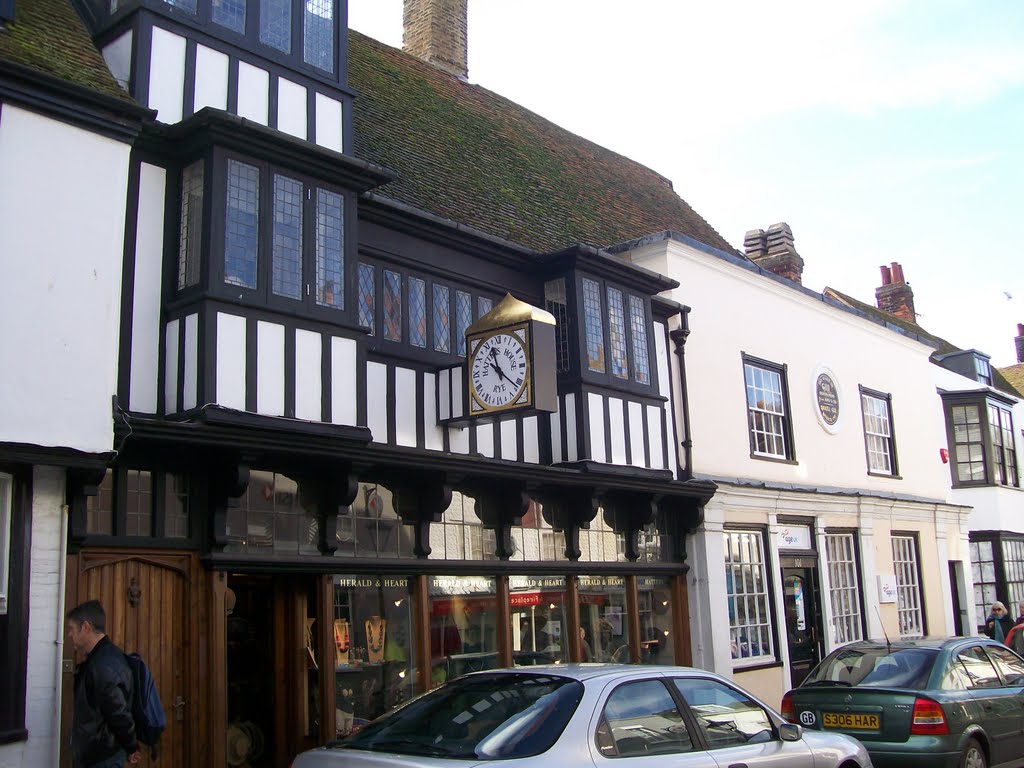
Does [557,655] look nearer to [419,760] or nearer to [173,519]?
[173,519]

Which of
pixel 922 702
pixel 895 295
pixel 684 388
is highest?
pixel 895 295

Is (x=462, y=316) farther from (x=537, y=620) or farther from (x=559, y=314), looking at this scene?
(x=537, y=620)

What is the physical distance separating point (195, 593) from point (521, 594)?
421 cm

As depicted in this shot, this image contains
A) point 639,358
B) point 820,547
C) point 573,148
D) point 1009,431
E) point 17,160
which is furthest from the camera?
point 1009,431

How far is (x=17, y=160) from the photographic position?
7.67 m

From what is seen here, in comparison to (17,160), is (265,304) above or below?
below

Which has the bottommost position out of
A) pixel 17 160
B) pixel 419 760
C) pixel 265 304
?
pixel 419 760

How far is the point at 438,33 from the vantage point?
18.2m

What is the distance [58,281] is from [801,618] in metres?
12.1

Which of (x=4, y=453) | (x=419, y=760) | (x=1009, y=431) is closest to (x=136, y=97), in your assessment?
(x=4, y=453)

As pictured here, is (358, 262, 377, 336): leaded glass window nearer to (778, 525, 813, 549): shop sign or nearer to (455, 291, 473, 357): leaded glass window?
(455, 291, 473, 357): leaded glass window

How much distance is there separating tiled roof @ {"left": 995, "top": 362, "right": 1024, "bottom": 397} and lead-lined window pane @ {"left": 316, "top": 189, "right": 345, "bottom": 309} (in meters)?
26.4

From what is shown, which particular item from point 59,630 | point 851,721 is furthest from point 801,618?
point 59,630

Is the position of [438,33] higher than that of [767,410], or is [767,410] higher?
[438,33]
